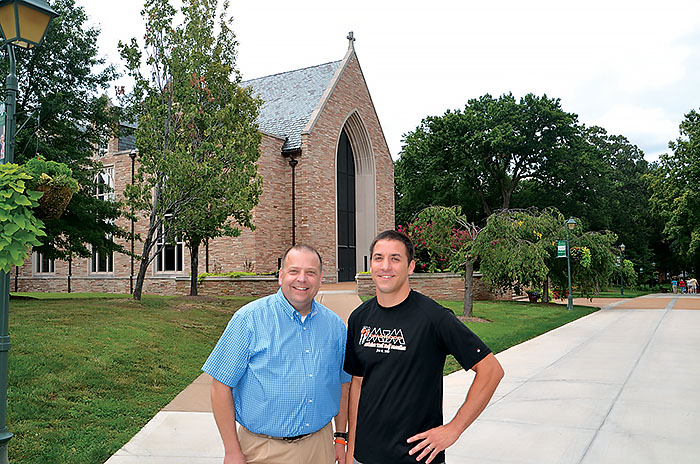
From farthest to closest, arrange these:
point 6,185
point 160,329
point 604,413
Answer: point 160,329, point 604,413, point 6,185

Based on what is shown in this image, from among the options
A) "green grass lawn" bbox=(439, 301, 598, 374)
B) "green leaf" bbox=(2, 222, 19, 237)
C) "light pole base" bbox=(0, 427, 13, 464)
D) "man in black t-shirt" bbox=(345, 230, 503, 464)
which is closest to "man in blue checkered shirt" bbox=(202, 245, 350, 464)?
"man in black t-shirt" bbox=(345, 230, 503, 464)

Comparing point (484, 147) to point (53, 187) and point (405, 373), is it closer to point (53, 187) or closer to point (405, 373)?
point (53, 187)

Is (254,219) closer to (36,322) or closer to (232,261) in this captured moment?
(232,261)

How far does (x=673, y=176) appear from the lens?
42781mm

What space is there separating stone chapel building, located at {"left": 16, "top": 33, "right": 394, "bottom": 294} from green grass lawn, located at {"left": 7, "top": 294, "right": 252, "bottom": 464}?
1244 cm

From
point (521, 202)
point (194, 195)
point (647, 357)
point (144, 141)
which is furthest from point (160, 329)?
point (521, 202)

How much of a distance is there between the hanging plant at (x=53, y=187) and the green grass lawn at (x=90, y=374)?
2.05 meters

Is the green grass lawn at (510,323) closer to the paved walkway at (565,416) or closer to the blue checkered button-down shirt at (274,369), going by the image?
the paved walkway at (565,416)

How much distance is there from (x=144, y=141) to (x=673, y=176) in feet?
134

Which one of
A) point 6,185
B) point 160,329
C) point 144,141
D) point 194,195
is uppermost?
point 144,141

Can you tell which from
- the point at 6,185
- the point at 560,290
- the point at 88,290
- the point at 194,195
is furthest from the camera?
the point at 88,290

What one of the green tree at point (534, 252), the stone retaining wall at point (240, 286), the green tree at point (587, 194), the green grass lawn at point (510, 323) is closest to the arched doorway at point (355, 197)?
the stone retaining wall at point (240, 286)

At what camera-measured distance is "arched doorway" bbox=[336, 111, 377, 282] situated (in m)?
28.2

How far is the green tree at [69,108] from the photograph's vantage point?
52.7 feet
